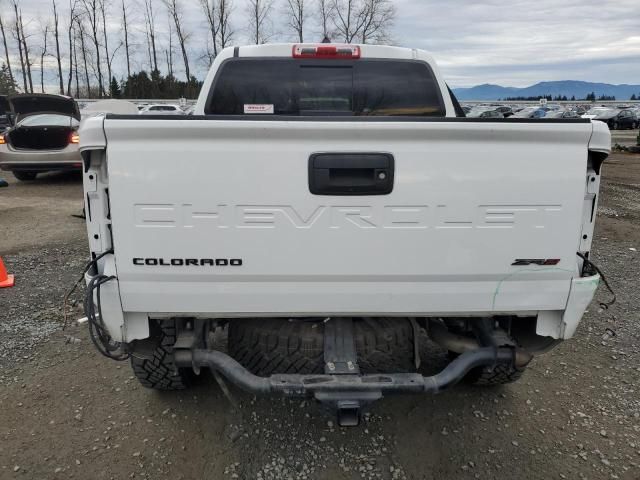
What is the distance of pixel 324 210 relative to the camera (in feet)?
7.53

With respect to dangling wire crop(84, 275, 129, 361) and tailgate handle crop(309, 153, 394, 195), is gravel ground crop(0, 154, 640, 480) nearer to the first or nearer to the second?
dangling wire crop(84, 275, 129, 361)

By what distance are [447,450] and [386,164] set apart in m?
1.81

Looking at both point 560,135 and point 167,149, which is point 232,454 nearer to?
point 167,149

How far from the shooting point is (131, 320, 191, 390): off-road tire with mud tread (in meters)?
2.78

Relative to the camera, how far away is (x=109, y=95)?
50844 millimetres

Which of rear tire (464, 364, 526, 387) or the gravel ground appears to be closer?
the gravel ground

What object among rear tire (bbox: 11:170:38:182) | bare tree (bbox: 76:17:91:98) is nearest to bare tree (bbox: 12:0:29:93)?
bare tree (bbox: 76:17:91:98)

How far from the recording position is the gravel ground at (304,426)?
9.34 ft

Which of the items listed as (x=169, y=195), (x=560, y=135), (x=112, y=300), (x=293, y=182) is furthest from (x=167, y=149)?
(x=560, y=135)

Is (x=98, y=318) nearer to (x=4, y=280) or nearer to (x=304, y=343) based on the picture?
(x=304, y=343)

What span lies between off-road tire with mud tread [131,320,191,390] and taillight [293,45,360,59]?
2.16 meters

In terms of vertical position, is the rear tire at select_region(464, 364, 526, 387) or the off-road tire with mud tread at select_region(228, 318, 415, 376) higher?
the off-road tire with mud tread at select_region(228, 318, 415, 376)

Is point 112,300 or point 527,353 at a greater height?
point 112,300

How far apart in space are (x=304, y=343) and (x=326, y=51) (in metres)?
2.20
